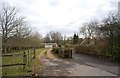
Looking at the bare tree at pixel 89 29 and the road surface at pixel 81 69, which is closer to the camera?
the road surface at pixel 81 69

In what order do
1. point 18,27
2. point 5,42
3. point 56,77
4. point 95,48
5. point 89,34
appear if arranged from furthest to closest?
point 89,34 → point 18,27 → point 5,42 → point 95,48 → point 56,77

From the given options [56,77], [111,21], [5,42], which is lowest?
[56,77]

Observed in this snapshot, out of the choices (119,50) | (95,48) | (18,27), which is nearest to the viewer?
(119,50)

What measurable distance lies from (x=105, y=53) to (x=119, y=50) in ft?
13.7

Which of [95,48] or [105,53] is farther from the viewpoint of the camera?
[95,48]

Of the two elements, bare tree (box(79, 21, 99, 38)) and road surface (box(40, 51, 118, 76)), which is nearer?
road surface (box(40, 51, 118, 76))

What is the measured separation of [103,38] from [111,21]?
272 centimetres

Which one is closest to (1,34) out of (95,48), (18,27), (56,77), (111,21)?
(18,27)

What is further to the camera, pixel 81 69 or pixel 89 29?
pixel 89 29

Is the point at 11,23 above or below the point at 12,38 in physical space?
above

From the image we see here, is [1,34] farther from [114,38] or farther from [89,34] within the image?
[89,34]

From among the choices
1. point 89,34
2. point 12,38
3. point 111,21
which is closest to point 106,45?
point 111,21

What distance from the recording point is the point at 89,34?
7431cm

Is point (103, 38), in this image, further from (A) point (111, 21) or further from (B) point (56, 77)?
(B) point (56, 77)
